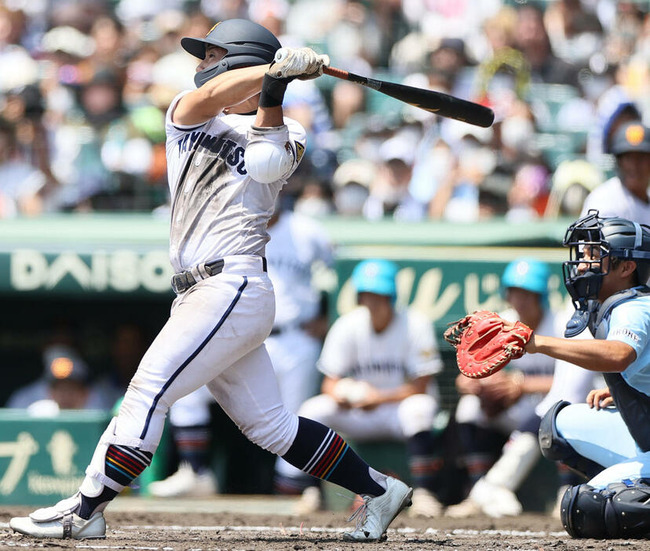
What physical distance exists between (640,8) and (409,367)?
18.5 feet

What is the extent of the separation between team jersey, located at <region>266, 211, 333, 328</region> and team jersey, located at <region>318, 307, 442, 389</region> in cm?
33

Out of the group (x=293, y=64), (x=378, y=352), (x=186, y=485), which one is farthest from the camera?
(x=186, y=485)

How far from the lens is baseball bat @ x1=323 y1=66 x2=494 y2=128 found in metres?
3.78

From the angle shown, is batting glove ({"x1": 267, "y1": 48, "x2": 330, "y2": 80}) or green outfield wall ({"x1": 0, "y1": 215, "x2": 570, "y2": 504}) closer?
batting glove ({"x1": 267, "y1": 48, "x2": 330, "y2": 80})

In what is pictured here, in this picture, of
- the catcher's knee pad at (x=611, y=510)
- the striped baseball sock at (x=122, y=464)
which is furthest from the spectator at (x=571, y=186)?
the striped baseball sock at (x=122, y=464)

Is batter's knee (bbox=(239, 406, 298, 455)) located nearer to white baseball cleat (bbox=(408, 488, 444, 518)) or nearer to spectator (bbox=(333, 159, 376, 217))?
white baseball cleat (bbox=(408, 488, 444, 518))

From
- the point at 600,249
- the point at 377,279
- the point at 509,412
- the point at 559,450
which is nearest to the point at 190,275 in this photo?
the point at 600,249

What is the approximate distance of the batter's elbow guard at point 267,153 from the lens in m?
3.59

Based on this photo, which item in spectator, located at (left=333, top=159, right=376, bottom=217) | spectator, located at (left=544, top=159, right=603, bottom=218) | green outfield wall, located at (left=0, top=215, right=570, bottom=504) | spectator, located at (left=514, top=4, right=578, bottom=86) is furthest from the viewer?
spectator, located at (left=514, top=4, right=578, bottom=86)

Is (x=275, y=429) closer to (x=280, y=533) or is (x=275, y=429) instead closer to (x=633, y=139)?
(x=280, y=533)

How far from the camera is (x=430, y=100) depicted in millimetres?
3988

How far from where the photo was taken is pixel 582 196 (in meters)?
7.33

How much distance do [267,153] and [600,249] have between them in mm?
1262

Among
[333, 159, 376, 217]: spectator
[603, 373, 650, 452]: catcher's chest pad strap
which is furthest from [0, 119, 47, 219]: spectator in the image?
[603, 373, 650, 452]: catcher's chest pad strap
